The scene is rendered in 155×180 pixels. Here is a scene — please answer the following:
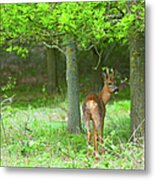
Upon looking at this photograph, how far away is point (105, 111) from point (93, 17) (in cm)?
66

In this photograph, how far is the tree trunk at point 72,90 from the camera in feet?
14.2

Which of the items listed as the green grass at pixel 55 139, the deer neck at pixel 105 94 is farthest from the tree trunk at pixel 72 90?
the deer neck at pixel 105 94

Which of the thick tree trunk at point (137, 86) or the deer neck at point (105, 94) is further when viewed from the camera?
the deer neck at point (105, 94)

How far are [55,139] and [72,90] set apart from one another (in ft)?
1.21

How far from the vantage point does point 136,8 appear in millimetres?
4148

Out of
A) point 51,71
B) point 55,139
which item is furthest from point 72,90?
point 55,139

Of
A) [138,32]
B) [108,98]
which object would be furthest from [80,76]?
[138,32]

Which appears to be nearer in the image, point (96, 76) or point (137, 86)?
point (137, 86)

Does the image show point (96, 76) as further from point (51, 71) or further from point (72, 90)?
point (51, 71)

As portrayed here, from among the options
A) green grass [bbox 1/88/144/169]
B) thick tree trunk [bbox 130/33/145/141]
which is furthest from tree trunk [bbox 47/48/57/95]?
thick tree trunk [bbox 130/33/145/141]

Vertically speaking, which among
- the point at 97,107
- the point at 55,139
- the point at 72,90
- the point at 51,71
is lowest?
the point at 55,139

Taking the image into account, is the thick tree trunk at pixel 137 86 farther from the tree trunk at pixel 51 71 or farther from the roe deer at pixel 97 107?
the tree trunk at pixel 51 71

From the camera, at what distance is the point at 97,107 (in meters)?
4.34

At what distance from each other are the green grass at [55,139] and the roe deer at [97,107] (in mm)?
41
